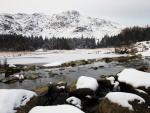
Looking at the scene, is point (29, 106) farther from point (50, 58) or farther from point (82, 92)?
point (50, 58)

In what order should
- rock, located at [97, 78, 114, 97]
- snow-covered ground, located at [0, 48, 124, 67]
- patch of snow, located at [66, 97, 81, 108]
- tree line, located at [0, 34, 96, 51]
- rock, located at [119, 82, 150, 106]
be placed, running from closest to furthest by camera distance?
rock, located at [119, 82, 150, 106] < patch of snow, located at [66, 97, 81, 108] < rock, located at [97, 78, 114, 97] < snow-covered ground, located at [0, 48, 124, 67] < tree line, located at [0, 34, 96, 51]

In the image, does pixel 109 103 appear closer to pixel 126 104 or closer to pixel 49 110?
pixel 126 104

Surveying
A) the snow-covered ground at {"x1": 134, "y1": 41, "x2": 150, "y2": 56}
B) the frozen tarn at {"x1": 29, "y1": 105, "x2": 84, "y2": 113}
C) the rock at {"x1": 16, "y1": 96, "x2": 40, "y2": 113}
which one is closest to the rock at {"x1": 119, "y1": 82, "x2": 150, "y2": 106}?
the frozen tarn at {"x1": 29, "y1": 105, "x2": 84, "y2": 113}

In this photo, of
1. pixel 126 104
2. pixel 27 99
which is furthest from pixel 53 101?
pixel 126 104

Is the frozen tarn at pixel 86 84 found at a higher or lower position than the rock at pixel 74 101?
higher

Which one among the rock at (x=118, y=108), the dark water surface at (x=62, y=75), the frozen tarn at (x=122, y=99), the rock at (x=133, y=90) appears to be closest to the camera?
the rock at (x=118, y=108)

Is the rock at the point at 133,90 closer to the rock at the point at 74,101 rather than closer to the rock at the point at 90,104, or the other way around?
the rock at the point at 90,104

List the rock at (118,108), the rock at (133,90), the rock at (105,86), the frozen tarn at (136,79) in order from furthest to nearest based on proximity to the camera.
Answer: the rock at (105,86)
the frozen tarn at (136,79)
the rock at (133,90)
the rock at (118,108)

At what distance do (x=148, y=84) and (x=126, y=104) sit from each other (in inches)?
196

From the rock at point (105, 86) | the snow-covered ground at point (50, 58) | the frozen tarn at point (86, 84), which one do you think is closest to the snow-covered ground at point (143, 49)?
the snow-covered ground at point (50, 58)

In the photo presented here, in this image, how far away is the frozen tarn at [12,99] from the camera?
13363mm

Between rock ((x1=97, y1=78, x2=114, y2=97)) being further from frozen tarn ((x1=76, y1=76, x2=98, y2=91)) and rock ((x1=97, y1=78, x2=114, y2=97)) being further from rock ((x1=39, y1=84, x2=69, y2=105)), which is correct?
rock ((x1=39, y1=84, x2=69, y2=105))

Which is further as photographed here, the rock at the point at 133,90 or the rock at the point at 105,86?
the rock at the point at 105,86

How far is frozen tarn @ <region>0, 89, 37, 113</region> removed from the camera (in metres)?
13.4
